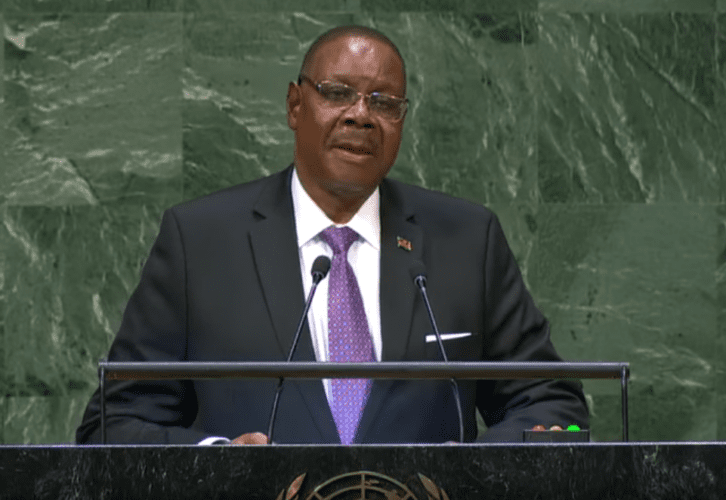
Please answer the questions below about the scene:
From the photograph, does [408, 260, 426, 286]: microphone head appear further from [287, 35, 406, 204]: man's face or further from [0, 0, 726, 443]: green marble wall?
[0, 0, 726, 443]: green marble wall

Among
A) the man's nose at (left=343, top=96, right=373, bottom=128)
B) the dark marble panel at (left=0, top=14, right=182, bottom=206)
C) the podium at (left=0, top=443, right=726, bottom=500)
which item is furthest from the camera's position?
the dark marble panel at (left=0, top=14, right=182, bottom=206)

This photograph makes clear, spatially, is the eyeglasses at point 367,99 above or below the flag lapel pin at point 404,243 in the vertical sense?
above

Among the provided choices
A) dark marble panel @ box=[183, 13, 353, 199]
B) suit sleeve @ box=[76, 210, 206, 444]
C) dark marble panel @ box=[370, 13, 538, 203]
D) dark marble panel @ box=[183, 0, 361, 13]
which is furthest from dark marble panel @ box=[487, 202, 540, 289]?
suit sleeve @ box=[76, 210, 206, 444]

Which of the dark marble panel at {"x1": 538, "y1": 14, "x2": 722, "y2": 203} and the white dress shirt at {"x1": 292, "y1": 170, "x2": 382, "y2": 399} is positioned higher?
the dark marble panel at {"x1": 538, "y1": 14, "x2": 722, "y2": 203}

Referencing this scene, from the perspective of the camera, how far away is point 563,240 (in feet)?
17.7

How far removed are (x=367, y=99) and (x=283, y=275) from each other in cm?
52

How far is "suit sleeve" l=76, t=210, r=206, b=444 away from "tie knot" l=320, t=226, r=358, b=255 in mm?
396

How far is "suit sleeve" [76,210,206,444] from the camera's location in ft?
9.95

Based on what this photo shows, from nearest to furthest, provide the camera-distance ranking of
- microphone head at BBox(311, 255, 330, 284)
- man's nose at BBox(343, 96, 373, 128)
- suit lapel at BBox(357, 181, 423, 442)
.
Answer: microphone head at BBox(311, 255, 330, 284)
suit lapel at BBox(357, 181, 423, 442)
man's nose at BBox(343, 96, 373, 128)

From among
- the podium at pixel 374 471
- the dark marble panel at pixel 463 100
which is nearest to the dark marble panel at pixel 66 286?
the dark marble panel at pixel 463 100

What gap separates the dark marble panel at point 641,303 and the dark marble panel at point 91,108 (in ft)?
5.65

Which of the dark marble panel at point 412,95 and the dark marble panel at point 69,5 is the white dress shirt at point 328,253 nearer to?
the dark marble panel at point 412,95

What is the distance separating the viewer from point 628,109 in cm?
538

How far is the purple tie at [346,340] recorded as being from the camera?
123 inches
